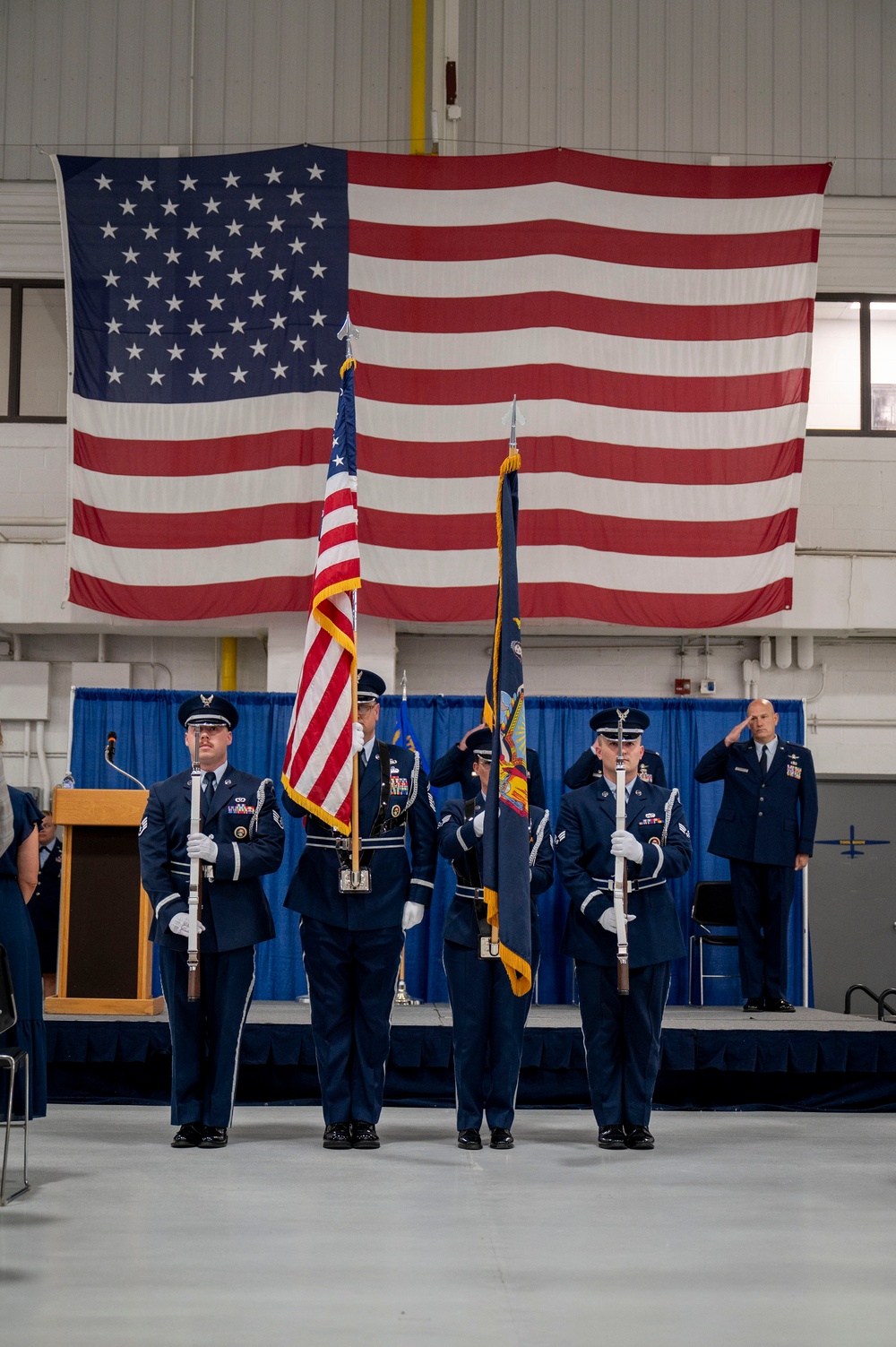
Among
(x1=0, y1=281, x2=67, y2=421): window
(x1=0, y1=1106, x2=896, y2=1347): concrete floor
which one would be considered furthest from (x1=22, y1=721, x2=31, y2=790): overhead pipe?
(x1=0, y1=1106, x2=896, y2=1347): concrete floor

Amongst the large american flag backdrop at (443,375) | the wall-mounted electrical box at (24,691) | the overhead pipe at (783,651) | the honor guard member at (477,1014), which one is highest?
the large american flag backdrop at (443,375)

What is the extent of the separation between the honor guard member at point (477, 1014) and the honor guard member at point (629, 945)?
0.94 feet

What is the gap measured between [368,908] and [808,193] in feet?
22.6

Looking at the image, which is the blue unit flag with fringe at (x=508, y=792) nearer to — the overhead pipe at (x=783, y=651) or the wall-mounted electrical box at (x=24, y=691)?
the overhead pipe at (x=783, y=651)

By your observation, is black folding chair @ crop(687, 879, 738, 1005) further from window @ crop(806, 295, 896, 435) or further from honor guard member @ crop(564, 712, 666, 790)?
window @ crop(806, 295, 896, 435)

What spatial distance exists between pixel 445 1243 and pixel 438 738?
5.78 m

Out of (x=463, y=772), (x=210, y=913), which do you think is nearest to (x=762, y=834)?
(x=463, y=772)

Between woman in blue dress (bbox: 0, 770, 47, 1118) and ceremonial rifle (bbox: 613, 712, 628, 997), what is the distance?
6.62 feet

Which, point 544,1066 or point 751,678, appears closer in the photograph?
point 544,1066

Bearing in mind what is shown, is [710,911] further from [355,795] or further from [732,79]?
[732,79]

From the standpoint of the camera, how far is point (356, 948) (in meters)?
5.14

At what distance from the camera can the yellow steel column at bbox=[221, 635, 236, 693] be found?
33.9 ft

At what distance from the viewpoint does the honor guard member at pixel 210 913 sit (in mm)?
5016

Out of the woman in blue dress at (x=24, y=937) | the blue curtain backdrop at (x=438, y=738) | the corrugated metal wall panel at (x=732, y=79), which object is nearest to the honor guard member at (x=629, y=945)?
A: the woman in blue dress at (x=24, y=937)
